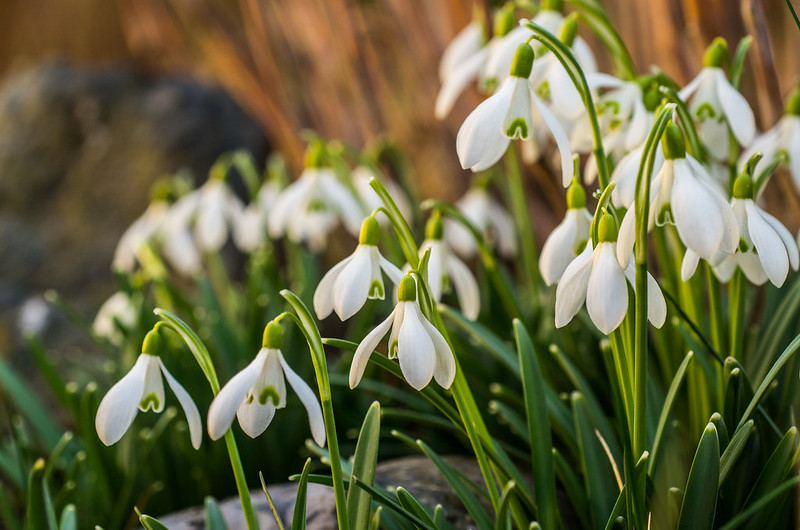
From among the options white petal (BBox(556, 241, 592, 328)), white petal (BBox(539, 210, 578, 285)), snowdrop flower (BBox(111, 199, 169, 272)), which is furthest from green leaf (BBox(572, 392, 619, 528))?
snowdrop flower (BBox(111, 199, 169, 272))

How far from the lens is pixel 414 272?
30.6 inches

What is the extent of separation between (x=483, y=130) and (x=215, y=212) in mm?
1132

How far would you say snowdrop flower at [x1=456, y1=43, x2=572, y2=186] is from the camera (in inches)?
33.2

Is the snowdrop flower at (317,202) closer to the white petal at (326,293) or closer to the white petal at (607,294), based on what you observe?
the white petal at (326,293)

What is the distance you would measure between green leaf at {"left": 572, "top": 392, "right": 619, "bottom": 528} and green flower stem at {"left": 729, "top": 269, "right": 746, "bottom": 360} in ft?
0.74

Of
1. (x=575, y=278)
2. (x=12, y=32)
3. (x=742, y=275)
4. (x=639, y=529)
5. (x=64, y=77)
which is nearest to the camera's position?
(x=575, y=278)

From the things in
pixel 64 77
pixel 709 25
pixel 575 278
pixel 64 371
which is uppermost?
pixel 64 77

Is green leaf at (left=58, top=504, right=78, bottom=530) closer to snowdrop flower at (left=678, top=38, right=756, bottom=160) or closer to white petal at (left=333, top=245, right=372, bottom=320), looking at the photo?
white petal at (left=333, top=245, right=372, bottom=320)

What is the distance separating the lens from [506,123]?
0.87 meters

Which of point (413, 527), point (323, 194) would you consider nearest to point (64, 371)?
point (323, 194)

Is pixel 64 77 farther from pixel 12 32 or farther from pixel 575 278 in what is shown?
pixel 575 278

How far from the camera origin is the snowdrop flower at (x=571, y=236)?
0.96m

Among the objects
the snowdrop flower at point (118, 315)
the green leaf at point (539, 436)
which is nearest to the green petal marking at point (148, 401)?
the green leaf at point (539, 436)

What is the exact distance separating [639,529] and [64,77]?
108 inches
